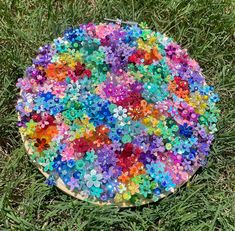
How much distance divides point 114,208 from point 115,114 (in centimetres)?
39

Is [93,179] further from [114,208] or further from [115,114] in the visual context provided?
[115,114]

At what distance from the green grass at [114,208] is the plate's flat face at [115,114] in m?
0.08

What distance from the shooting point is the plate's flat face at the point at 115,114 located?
5.82ft

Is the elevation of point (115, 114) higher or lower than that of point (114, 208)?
higher

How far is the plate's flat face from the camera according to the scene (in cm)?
178

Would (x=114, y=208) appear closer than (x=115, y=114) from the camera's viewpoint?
Yes

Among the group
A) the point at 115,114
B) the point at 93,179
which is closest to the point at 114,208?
the point at 93,179

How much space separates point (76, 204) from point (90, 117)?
0.37 meters

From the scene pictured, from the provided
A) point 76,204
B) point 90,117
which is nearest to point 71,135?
point 90,117

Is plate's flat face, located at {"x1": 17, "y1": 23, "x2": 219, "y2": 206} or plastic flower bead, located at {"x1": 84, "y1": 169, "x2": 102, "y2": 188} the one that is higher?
plate's flat face, located at {"x1": 17, "y1": 23, "x2": 219, "y2": 206}

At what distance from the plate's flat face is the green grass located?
0.08 meters

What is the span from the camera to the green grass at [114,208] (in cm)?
180

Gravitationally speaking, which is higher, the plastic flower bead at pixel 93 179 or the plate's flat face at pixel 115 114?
the plate's flat face at pixel 115 114

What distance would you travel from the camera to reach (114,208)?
5.77 feet
